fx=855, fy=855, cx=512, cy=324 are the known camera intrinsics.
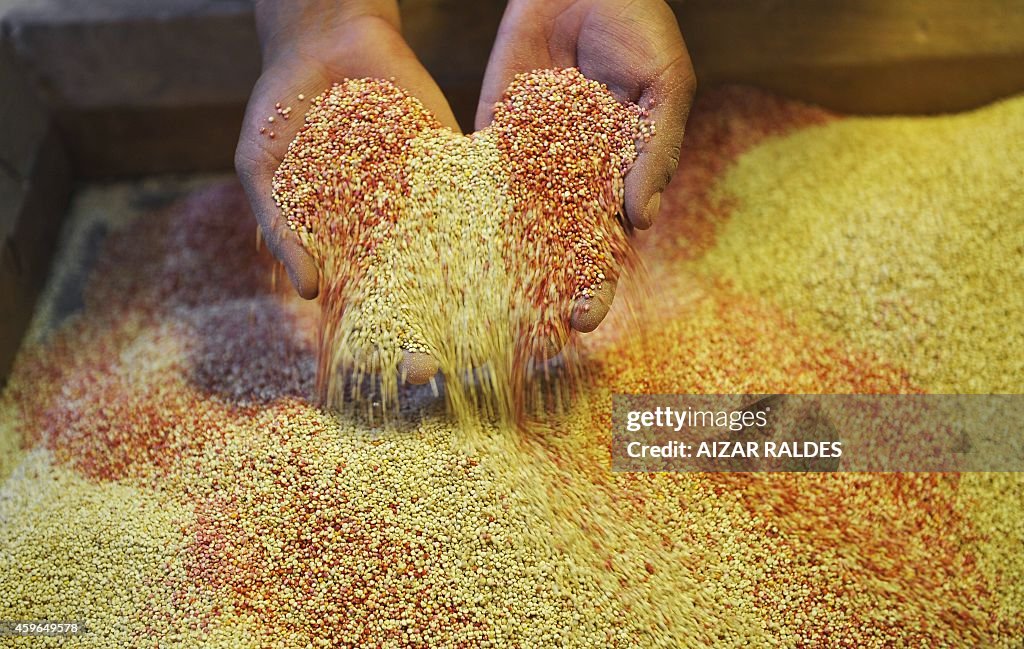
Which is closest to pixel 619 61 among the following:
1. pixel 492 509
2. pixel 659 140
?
pixel 659 140

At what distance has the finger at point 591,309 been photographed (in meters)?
1.36

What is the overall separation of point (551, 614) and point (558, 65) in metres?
0.93

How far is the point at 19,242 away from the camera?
186 cm

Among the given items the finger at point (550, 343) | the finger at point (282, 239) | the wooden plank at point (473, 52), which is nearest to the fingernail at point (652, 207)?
the finger at point (550, 343)

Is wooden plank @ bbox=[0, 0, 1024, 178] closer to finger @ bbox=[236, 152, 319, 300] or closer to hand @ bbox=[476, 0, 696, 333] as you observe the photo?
hand @ bbox=[476, 0, 696, 333]

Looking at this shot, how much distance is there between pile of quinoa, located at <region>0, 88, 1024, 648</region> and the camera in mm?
1275

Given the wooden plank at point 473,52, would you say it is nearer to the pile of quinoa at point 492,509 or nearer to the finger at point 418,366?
the pile of quinoa at point 492,509

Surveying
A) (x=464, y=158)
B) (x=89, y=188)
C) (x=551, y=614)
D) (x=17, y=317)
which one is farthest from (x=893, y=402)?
(x=89, y=188)

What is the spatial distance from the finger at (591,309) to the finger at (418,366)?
24 cm

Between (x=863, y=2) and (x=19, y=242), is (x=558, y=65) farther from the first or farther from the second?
(x=19, y=242)

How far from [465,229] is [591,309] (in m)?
0.24

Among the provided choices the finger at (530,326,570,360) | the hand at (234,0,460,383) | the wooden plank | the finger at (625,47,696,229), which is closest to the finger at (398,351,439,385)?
the hand at (234,0,460,383)

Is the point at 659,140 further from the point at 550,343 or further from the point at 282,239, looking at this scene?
the point at 282,239

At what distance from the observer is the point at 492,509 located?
4.28ft
